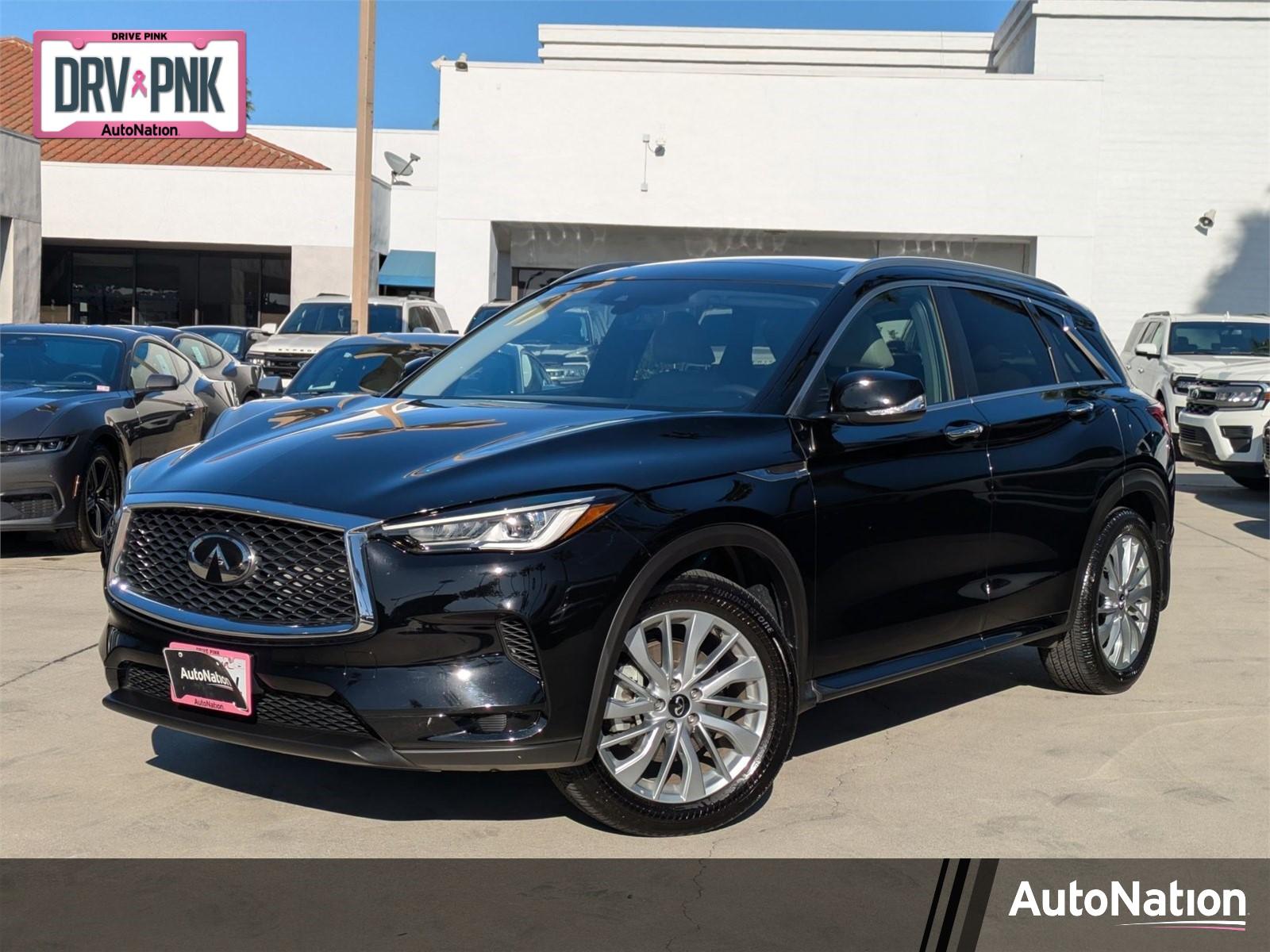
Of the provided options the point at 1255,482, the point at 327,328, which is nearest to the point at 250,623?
the point at 1255,482

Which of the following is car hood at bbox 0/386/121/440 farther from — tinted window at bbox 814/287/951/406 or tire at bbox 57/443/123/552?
tinted window at bbox 814/287/951/406

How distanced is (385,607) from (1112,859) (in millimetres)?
2238

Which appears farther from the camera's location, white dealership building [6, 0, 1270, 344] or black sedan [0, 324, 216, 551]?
white dealership building [6, 0, 1270, 344]

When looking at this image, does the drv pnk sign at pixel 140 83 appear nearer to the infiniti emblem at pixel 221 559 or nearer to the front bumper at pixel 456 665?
the infiniti emblem at pixel 221 559

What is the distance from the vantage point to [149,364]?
11070 millimetres

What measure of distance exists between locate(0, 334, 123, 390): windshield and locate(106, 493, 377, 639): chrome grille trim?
6248 mm

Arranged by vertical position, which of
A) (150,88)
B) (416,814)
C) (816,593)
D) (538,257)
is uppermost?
(150,88)

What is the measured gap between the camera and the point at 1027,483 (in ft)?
18.8

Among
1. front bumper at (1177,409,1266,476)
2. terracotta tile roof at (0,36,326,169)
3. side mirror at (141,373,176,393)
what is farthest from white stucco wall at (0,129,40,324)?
front bumper at (1177,409,1266,476)

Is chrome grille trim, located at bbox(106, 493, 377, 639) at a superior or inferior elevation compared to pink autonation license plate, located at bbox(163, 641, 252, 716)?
superior

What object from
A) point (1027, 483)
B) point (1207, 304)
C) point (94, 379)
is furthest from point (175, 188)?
point (1027, 483)

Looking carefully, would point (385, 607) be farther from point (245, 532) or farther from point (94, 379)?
point (94, 379)

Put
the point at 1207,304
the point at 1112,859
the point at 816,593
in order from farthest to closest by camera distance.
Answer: the point at 1207,304 < the point at 816,593 < the point at 1112,859

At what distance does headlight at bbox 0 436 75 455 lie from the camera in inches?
361
